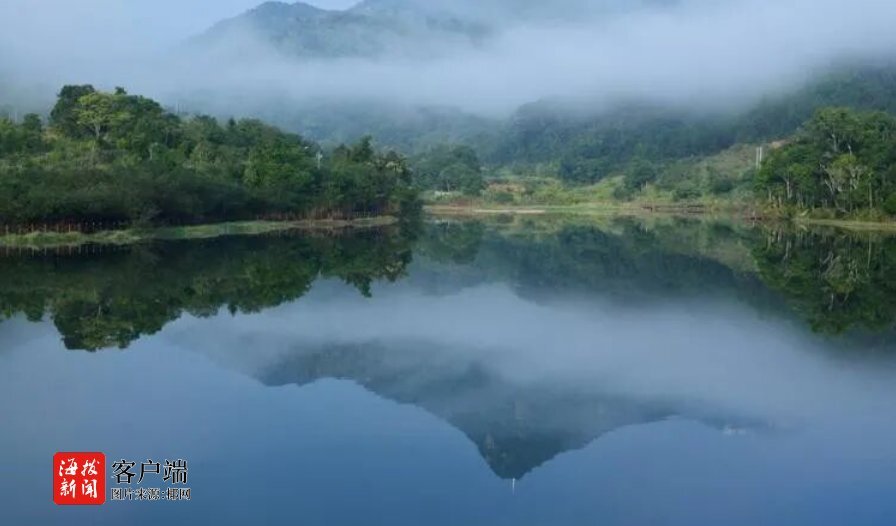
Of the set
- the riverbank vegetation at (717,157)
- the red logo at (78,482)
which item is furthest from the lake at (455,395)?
the riverbank vegetation at (717,157)

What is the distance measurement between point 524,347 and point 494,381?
2.98 m

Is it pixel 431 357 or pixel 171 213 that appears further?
pixel 171 213

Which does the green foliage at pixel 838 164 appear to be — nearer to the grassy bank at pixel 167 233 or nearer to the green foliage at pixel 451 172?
the grassy bank at pixel 167 233

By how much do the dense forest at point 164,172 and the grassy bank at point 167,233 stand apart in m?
0.62

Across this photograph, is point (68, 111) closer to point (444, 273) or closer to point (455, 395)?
point (444, 273)

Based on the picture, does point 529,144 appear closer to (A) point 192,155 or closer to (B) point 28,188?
(A) point 192,155

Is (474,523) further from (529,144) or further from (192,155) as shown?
(529,144)

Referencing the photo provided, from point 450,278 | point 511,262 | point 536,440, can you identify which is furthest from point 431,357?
point 511,262

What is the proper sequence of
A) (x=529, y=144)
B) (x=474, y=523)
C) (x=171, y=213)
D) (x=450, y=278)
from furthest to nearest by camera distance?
(x=529, y=144) → (x=171, y=213) → (x=450, y=278) → (x=474, y=523)

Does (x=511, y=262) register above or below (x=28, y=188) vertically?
below

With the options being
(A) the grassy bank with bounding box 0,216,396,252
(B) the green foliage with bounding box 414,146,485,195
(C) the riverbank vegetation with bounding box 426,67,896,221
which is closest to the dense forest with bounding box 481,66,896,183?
(C) the riverbank vegetation with bounding box 426,67,896,221

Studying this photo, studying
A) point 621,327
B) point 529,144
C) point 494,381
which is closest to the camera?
point 494,381

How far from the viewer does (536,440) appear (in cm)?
1094

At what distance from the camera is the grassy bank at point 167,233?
34.2 m
